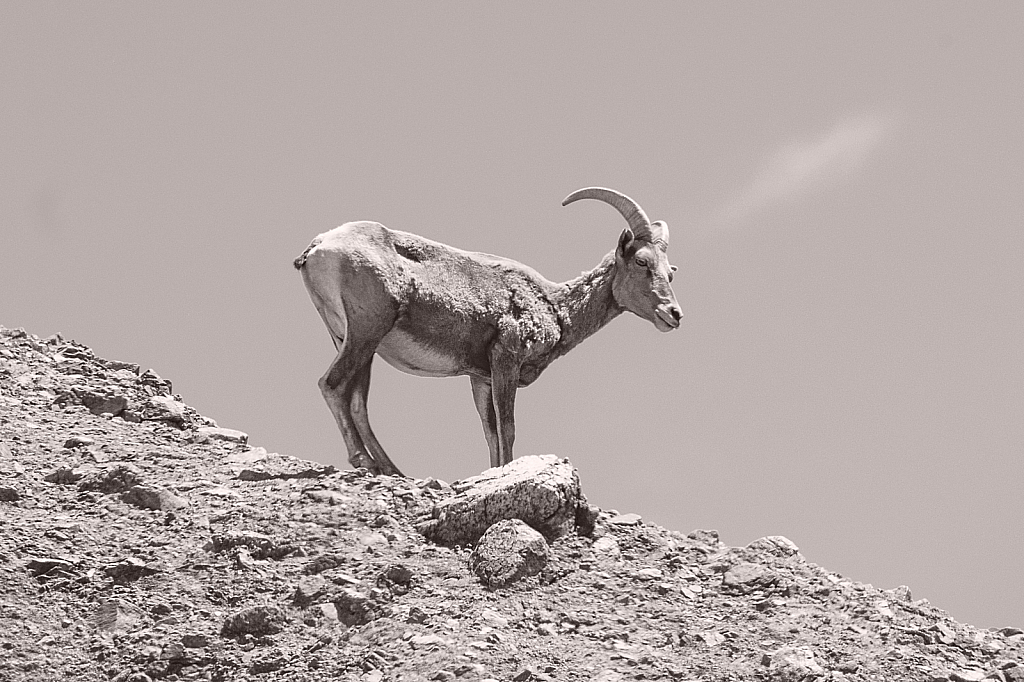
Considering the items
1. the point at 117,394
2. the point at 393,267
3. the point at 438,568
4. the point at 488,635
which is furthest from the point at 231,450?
the point at 488,635

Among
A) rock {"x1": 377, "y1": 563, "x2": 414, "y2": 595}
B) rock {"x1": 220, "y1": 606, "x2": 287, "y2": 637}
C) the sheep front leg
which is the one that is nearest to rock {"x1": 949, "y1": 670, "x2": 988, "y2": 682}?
rock {"x1": 377, "y1": 563, "x2": 414, "y2": 595}

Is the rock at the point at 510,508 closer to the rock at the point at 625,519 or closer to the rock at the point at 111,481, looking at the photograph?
the rock at the point at 625,519

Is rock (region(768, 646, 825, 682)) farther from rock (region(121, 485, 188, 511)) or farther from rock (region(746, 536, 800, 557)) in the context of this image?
rock (region(121, 485, 188, 511))

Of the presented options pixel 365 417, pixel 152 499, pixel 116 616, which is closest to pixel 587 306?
pixel 365 417

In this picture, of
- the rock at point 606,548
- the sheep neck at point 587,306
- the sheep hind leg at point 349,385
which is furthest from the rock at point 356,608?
the sheep neck at point 587,306

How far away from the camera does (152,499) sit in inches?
424

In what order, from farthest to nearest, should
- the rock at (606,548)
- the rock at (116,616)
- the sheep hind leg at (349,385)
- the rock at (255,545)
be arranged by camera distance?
1. the sheep hind leg at (349,385)
2. the rock at (606,548)
3. the rock at (255,545)
4. the rock at (116,616)

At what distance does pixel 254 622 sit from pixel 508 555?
1.94 metres

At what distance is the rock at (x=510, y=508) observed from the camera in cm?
1037

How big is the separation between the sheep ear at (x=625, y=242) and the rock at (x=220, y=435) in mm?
4217

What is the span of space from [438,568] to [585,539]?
1.29 m

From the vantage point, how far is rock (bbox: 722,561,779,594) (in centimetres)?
1021

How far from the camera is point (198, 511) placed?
10.7 metres

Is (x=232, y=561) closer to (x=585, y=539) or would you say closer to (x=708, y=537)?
(x=585, y=539)
